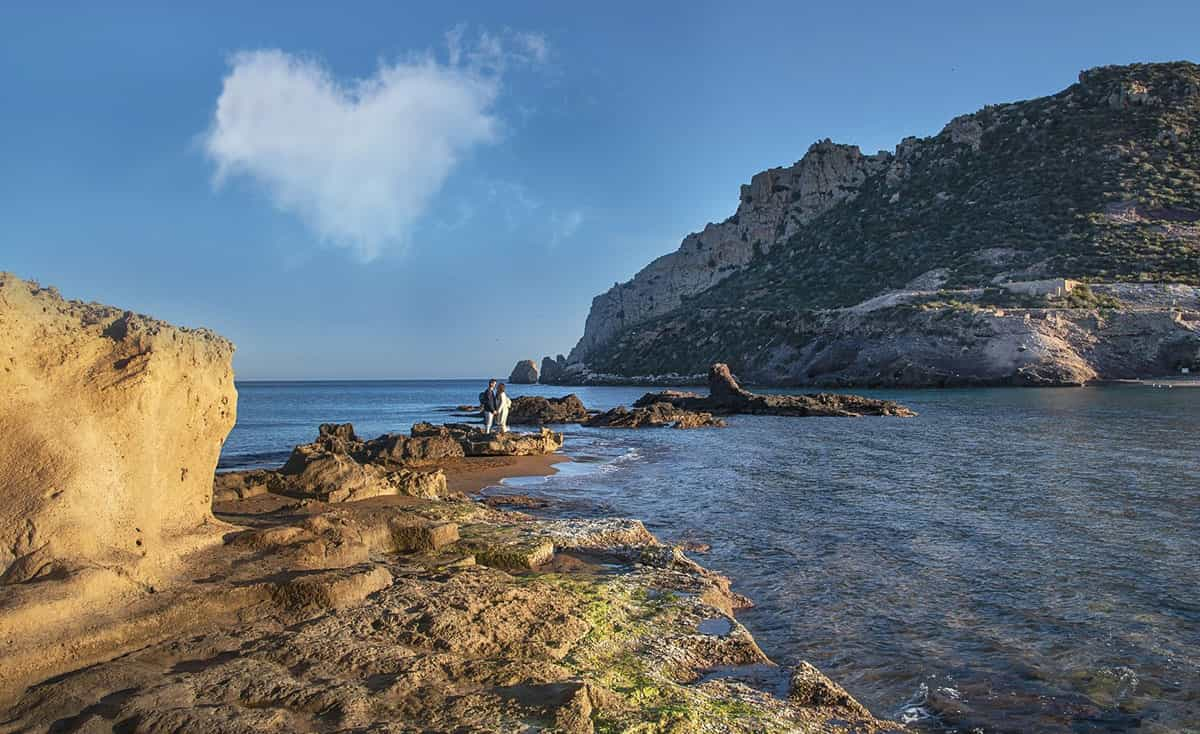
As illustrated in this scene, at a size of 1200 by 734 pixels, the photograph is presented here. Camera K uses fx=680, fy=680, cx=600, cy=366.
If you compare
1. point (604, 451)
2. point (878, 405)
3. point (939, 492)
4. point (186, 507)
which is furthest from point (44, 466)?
point (878, 405)

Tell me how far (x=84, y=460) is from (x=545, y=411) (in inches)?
1339

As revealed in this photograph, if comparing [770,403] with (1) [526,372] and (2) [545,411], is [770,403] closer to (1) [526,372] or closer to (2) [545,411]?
(2) [545,411]

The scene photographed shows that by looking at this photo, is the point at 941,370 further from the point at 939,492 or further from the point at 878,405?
the point at 939,492

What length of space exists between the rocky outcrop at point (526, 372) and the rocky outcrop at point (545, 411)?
124 metres

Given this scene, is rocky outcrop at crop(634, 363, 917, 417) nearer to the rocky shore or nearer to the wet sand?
the wet sand

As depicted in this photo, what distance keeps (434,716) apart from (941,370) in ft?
205

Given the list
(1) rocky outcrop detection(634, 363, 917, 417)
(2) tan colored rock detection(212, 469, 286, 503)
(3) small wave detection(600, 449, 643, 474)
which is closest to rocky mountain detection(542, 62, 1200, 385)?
(1) rocky outcrop detection(634, 363, 917, 417)

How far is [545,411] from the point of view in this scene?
128 feet

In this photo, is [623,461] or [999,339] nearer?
[623,461]

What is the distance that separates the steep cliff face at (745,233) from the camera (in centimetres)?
10488

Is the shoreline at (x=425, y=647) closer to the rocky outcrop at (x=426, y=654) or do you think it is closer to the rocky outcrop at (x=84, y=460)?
the rocky outcrop at (x=426, y=654)

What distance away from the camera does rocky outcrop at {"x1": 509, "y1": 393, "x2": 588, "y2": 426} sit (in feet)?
125

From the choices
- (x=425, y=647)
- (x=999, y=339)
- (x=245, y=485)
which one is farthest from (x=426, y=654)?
(x=999, y=339)

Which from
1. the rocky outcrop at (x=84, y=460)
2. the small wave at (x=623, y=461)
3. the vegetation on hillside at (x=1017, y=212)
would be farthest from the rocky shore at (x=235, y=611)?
the vegetation on hillside at (x=1017, y=212)
